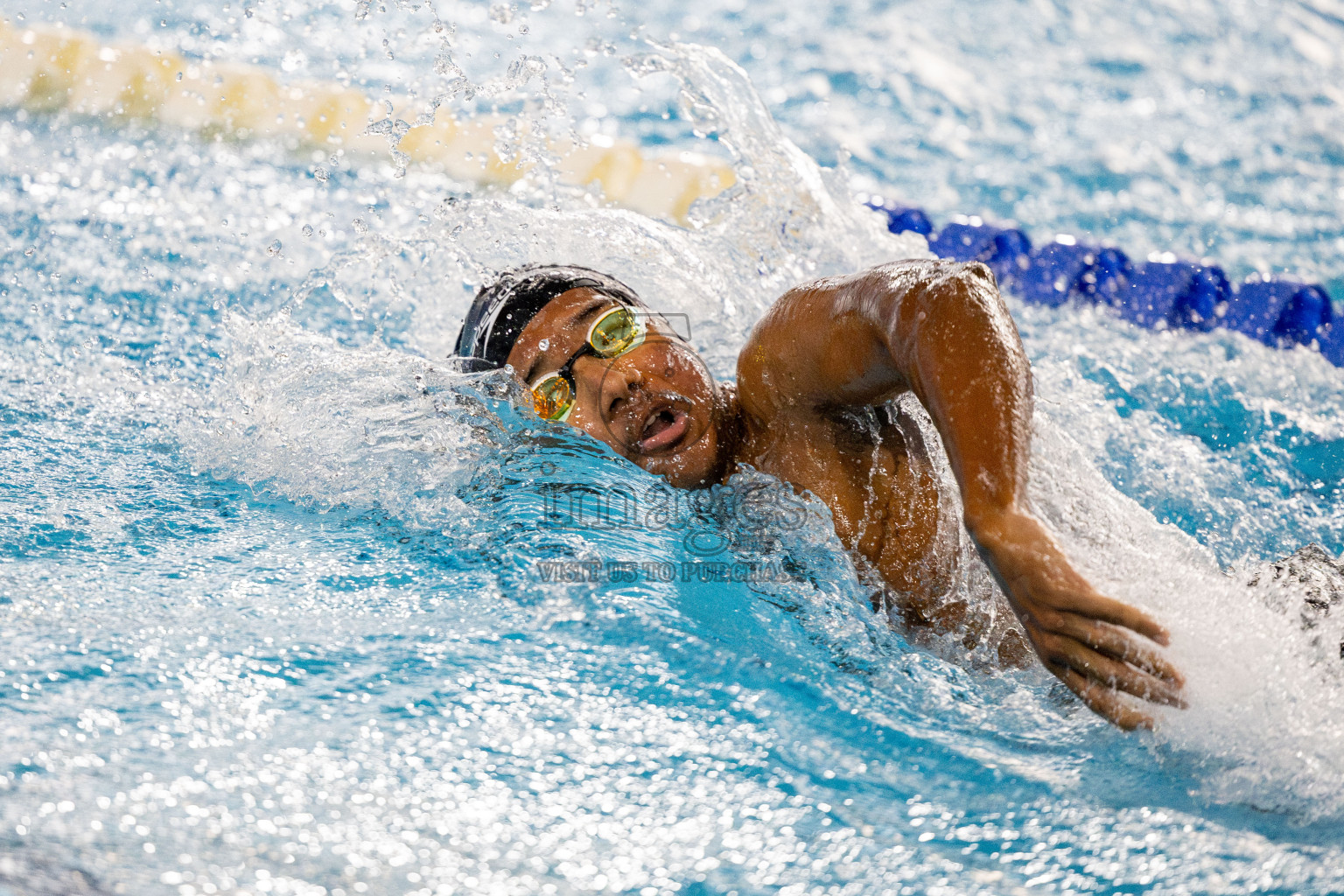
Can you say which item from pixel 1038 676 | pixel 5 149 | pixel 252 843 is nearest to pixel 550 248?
pixel 1038 676

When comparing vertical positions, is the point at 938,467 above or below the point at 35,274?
above

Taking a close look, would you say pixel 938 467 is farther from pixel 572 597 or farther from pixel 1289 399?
pixel 1289 399

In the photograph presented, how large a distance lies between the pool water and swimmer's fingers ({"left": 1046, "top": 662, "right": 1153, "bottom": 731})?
79 mm

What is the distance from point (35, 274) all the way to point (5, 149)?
4.90 ft

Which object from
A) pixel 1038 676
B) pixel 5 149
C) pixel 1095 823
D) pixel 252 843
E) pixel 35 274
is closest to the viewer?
pixel 252 843

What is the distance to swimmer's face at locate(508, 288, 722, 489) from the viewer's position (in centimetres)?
178

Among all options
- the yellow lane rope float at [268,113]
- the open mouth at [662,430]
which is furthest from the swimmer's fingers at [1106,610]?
the yellow lane rope float at [268,113]

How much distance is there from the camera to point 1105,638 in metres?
1.01

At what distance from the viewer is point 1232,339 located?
3.16 m

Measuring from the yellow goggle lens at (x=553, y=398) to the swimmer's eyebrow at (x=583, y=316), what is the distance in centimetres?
3

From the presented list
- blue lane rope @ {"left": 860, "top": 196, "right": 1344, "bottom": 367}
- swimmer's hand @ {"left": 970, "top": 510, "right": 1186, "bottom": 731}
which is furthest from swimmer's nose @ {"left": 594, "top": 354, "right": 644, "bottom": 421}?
blue lane rope @ {"left": 860, "top": 196, "right": 1344, "bottom": 367}

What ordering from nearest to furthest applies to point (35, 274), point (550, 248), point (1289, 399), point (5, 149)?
1. point (550, 248)
2. point (1289, 399)
3. point (35, 274)
4. point (5, 149)

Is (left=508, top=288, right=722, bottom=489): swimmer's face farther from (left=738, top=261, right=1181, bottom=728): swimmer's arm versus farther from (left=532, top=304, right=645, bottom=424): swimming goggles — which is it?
(left=738, top=261, right=1181, bottom=728): swimmer's arm

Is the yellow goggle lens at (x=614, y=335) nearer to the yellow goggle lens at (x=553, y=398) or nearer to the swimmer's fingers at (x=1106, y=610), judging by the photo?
the yellow goggle lens at (x=553, y=398)
